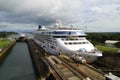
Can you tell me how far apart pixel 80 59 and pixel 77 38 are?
340 inches

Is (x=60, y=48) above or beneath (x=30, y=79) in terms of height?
above

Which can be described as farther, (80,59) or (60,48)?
(60,48)

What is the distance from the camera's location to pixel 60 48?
35.5 meters

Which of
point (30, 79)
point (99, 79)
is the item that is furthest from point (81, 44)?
point (99, 79)

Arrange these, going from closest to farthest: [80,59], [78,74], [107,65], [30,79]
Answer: [78,74] → [80,59] → [30,79] → [107,65]

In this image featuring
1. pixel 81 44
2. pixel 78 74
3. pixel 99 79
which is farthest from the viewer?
pixel 81 44

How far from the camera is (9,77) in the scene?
108 ft

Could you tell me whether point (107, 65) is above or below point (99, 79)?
below

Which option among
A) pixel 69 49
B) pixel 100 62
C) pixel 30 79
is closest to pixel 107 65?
pixel 100 62

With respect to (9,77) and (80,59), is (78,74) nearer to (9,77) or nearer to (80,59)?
(80,59)

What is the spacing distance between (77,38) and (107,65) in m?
9.42

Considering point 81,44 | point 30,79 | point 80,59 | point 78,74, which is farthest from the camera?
point 81,44

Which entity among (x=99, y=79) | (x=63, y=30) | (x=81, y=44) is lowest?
(x=99, y=79)

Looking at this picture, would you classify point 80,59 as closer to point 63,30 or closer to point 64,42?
point 64,42
